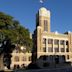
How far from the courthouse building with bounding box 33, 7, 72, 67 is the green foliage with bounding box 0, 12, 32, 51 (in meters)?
26.1

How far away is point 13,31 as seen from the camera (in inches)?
2734

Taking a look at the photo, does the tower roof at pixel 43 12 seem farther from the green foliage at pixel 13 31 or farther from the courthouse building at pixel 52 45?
the green foliage at pixel 13 31

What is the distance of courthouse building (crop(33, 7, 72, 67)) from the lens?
99.4 m

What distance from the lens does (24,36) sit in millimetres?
71312

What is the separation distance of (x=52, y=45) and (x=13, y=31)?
35.0 m

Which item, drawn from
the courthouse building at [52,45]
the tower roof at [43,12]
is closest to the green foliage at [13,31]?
the courthouse building at [52,45]

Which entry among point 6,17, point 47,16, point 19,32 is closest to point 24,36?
point 19,32

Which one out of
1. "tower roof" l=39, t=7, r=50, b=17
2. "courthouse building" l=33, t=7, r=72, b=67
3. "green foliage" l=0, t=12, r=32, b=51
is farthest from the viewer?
"tower roof" l=39, t=7, r=50, b=17

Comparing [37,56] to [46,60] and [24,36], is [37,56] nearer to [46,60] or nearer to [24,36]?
[46,60]

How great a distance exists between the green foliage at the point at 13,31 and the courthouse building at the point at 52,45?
85.6 feet

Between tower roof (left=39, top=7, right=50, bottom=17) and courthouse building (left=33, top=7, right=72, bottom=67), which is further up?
tower roof (left=39, top=7, right=50, bottom=17)

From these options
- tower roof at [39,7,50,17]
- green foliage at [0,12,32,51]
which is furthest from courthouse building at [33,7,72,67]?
green foliage at [0,12,32,51]

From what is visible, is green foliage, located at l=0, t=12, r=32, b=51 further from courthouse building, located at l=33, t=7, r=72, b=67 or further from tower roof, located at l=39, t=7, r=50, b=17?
tower roof, located at l=39, t=7, r=50, b=17

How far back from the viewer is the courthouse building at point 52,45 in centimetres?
9944
